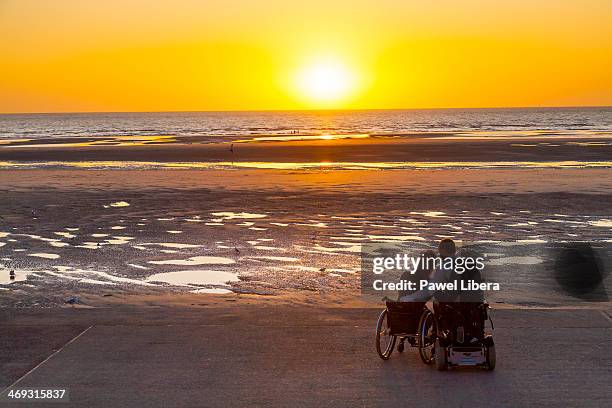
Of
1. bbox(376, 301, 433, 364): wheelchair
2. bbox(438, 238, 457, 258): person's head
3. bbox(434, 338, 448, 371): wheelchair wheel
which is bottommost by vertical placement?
bbox(434, 338, 448, 371): wheelchair wheel

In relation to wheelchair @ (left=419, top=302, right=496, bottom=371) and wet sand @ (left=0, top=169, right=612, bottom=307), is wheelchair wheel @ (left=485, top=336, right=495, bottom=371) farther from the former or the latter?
wet sand @ (left=0, top=169, right=612, bottom=307)

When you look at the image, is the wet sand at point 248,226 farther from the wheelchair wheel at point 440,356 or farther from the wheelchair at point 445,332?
the wheelchair wheel at point 440,356

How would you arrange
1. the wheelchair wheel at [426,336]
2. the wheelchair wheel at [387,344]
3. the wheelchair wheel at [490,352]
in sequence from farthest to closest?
1. the wheelchair wheel at [387,344]
2. the wheelchair wheel at [426,336]
3. the wheelchair wheel at [490,352]

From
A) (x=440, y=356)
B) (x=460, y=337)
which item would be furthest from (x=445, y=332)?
(x=440, y=356)

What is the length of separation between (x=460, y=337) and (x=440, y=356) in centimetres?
29

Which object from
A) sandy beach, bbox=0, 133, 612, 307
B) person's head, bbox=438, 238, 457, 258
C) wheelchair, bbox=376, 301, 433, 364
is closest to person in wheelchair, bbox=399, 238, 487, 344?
person's head, bbox=438, 238, 457, 258

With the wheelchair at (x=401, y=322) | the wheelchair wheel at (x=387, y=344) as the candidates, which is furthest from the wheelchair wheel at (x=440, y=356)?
the wheelchair wheel at (x=387, y=344)

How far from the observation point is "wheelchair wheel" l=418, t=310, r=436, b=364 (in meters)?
9.08

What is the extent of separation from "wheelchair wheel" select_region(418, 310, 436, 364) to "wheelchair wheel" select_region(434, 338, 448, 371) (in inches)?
6.5

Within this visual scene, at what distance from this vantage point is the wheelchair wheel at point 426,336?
908cm

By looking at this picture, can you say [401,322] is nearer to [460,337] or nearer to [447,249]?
[460,337]

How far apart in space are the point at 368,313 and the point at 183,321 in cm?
249

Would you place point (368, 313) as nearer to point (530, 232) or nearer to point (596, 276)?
point (596, 276)

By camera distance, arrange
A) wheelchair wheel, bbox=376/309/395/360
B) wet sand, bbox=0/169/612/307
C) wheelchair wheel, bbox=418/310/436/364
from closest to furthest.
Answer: wheelchair wheel, bbox=418/310/436/364
wheelchair wheel, bbox=376/309/395/360
wet sand, bbox=0/169/612/307
